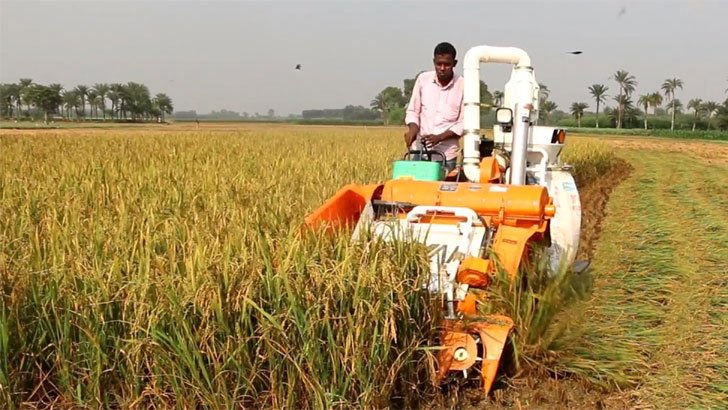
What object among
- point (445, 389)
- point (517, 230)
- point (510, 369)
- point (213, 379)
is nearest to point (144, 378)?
point (213, 379)

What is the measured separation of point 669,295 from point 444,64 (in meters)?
2.58

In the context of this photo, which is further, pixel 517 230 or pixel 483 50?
pixel 483 50

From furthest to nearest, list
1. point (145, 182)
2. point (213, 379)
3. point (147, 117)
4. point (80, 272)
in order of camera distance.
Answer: point (147, 117) → point (145, 182) → point (80, 272) → point (213, 379)

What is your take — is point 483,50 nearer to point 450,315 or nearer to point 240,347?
point 450,315

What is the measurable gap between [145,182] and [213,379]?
408cm

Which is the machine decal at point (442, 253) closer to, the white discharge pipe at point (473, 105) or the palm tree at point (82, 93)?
the white discharge pipe at point (473, 105)

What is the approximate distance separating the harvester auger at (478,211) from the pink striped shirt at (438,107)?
0.99 feet

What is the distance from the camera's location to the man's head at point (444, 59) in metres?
5.38

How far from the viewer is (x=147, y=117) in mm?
94312

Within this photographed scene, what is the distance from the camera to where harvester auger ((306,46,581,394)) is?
3.27m

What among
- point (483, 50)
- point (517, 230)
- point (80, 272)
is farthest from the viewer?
point (483, 50)

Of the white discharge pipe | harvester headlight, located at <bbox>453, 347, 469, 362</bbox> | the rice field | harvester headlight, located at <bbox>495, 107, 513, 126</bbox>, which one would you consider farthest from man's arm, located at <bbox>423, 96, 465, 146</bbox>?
harvester headlight, located at <bbox>453, 347, 469, 362</bbox>

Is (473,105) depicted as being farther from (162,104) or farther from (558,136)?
(162,104)

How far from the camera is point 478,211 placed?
423 cm
